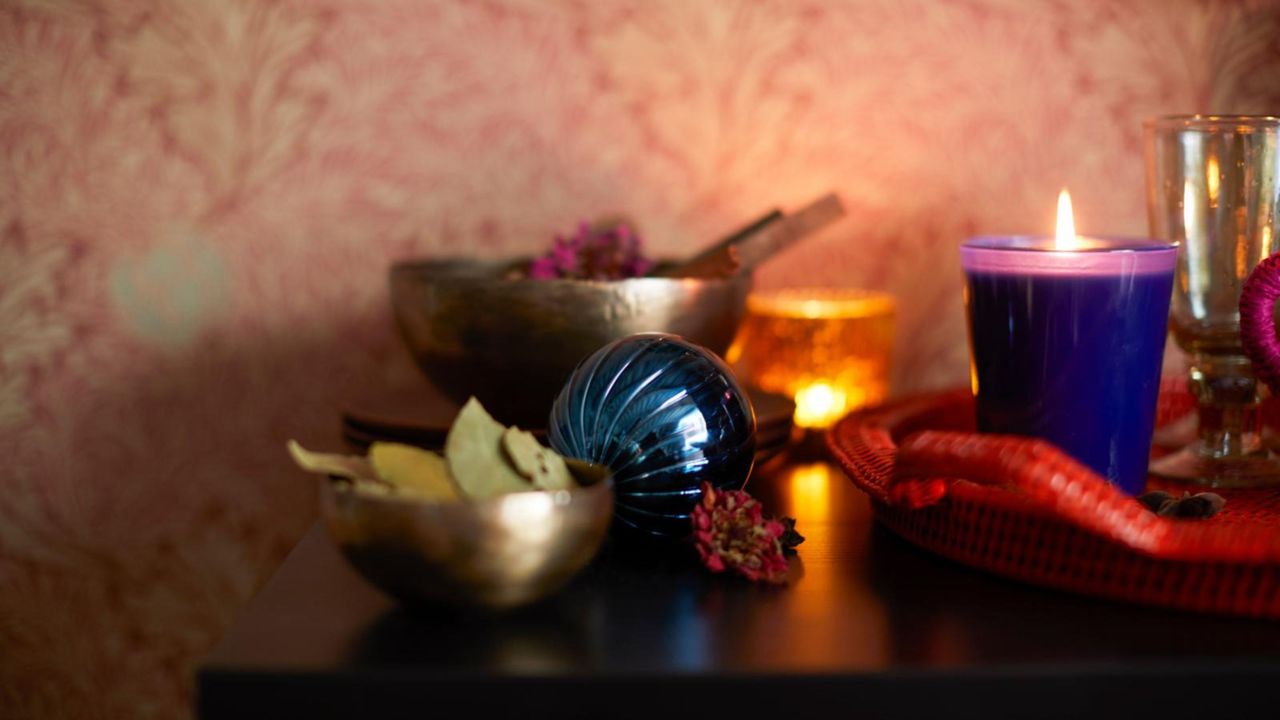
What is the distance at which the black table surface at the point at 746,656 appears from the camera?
0.41m

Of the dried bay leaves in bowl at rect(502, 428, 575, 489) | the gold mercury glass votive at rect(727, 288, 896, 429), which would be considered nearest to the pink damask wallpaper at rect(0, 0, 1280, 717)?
the gold mercury glass votive at rect(727, 288, 896, 429)

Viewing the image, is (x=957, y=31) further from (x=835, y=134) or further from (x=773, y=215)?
(x=773, y=215)

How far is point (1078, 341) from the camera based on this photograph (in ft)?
1.85

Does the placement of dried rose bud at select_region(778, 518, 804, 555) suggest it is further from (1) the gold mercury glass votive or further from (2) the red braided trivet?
(1) the gold mercury glass votive

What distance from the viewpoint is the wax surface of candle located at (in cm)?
56

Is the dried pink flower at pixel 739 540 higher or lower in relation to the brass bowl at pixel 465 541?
lower

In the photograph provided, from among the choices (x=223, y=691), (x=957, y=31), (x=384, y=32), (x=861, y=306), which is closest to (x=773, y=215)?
(x=861, y=306)

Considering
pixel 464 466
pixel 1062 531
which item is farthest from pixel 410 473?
pixel 1062 531

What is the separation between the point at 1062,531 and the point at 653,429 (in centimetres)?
19

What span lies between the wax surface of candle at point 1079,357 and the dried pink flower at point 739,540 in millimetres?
156

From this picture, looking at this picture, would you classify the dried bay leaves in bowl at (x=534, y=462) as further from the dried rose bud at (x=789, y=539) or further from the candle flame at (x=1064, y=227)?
the candle flame at (x=1064, y=227)

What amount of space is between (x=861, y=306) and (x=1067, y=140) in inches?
8.8

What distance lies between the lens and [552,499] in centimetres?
44

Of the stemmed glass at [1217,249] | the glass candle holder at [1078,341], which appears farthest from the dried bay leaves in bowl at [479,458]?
the stemmed glass at [1217,249]
